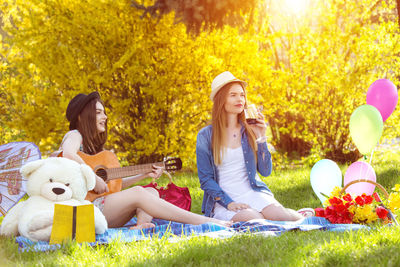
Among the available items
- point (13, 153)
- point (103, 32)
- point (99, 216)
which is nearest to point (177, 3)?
point (103, 32)

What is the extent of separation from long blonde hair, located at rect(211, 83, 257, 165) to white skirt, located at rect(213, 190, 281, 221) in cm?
33

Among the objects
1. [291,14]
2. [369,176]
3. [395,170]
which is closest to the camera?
[369,176]

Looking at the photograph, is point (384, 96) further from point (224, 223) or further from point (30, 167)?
point (30, 167)

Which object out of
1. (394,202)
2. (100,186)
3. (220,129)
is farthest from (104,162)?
(394,202)

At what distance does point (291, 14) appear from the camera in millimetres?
8898

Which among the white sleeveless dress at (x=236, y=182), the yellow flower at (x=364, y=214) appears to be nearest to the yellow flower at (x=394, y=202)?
the yellow flower at (x=364, y=214)

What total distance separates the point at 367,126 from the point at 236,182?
127 centimetres

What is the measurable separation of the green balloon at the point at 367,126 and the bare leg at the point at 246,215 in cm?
123

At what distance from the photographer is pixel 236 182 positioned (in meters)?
3.70

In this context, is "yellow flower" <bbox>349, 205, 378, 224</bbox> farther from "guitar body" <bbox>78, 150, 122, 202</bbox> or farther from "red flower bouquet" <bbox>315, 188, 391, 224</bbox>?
"guitar body" <bbox>78, 150, 122, 202</bbox>

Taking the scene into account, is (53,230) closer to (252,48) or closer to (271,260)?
(271,260)

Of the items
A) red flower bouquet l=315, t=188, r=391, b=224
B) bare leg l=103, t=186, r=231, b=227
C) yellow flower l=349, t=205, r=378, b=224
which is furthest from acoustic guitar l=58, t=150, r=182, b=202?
yellow flower l=349, t=205, r=378, b=224

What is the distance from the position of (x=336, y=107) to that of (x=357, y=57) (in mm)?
866

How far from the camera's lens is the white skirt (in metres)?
3.54
